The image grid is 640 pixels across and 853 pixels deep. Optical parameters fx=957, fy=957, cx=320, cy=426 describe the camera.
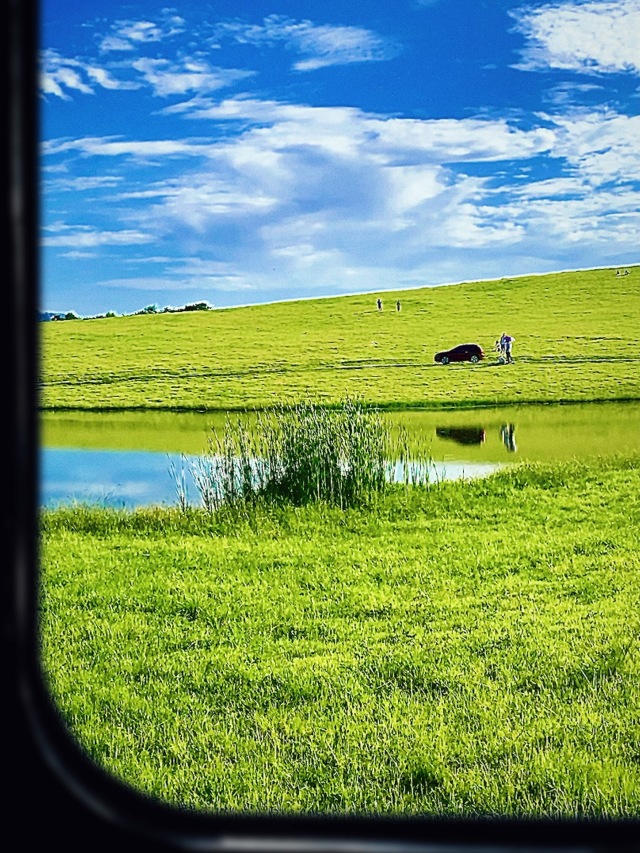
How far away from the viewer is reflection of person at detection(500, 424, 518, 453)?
40.8 ft

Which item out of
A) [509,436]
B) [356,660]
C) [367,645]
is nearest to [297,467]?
[367,645]

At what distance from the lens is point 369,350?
22.7 m

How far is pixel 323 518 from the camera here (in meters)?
6.61

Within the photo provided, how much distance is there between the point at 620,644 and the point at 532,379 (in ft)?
48.8

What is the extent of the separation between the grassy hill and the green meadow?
8444 millimetres

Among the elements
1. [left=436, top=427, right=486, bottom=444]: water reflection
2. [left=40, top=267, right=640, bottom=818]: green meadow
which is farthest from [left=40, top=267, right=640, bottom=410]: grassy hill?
[left=40, top=267, right=640, bottom=818]: green meadow

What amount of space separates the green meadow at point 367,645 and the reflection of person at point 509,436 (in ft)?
6.87

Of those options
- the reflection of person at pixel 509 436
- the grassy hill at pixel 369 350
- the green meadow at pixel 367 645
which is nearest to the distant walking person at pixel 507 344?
the grassy hill at pixel 369 350

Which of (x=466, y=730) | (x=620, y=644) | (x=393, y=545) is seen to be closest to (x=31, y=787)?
Result: (x=466, y=730)

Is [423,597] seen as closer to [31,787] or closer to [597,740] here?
[597,740]

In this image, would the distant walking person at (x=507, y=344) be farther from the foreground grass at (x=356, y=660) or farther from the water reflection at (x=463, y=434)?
the foreground grass at (x=356, y=660)

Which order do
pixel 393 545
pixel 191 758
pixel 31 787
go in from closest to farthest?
pixel 31 787
pixel 191 758
pixel 393 545

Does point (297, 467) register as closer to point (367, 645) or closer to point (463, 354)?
point (367, 645)

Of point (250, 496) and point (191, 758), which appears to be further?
point (250, 496)
